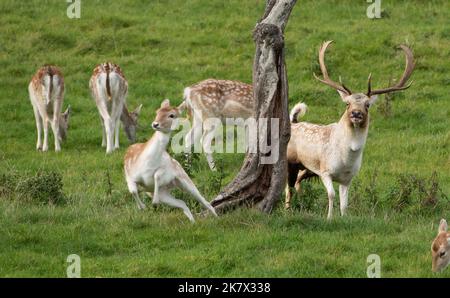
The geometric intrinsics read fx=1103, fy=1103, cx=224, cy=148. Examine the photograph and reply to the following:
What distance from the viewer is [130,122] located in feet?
61.7

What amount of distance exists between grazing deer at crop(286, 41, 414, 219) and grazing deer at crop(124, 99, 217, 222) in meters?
1.45

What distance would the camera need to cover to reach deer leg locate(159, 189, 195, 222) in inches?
450

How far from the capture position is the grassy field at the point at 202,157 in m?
10.3

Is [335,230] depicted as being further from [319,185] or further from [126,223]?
[319,185]

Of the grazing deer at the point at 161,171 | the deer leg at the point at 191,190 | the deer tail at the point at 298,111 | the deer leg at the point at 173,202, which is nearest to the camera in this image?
the deer leg at the point at 173,202

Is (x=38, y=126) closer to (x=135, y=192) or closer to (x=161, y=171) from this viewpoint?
(x=135, y=192)

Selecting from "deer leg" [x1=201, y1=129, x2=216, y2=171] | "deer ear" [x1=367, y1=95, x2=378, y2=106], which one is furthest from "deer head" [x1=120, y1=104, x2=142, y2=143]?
"deer ear" [x1=367, y1=95, x2=378, y2=106]

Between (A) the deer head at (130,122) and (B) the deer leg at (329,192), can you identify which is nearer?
(B) the deer leg at (329,192)

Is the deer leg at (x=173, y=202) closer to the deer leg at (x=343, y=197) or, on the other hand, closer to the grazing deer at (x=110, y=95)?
the deer leg at (x=343, y=197)

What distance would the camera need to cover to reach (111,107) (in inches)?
728

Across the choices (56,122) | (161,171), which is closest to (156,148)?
(161,171)

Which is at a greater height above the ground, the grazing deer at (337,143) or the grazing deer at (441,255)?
the grazing deer at (337,143)

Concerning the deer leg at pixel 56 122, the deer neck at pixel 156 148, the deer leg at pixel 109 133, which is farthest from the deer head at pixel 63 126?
the deer neck at pixel 156 148

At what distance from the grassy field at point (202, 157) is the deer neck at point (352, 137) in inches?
27.2
